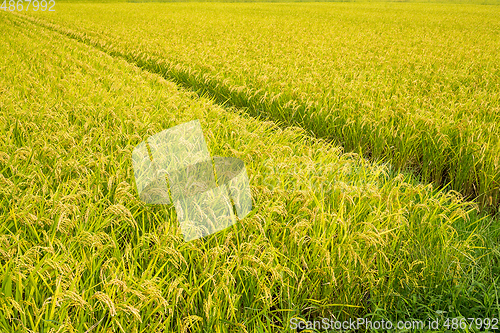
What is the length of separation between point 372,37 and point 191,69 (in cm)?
770

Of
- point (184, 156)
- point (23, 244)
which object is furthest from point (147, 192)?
point (23, 244)

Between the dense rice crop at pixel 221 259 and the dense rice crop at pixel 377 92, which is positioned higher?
the dense rice crop at pixel 377 92
